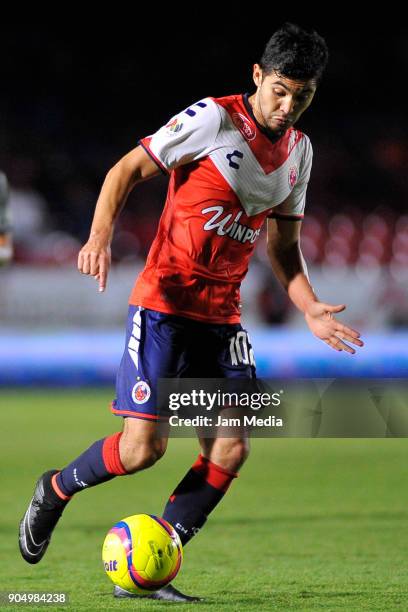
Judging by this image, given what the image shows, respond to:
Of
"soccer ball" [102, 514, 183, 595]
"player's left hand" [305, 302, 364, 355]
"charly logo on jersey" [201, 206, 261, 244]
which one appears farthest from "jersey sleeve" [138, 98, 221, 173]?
"soccer ball" [102, 514, 183, 595]

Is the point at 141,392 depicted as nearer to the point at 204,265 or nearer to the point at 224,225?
the point at 204,265

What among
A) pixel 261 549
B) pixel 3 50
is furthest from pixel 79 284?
pixel 261 549

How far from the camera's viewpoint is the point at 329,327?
4.14 metres

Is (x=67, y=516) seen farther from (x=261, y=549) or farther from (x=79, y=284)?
(x=79, y=284)

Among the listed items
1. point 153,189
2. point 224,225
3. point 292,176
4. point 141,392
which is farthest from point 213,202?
point 153,189

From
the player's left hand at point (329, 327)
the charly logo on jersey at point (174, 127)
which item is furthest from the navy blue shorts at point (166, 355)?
the charly logo on jersey at point (174, 127)

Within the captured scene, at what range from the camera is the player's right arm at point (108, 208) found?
366cm

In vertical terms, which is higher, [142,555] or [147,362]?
[147,362]

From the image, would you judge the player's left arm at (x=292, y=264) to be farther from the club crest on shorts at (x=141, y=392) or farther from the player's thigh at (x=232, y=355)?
the club crest on shorts at (x=141, y=392)

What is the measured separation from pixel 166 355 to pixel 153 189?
13.4 m

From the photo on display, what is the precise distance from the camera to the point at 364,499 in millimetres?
6562

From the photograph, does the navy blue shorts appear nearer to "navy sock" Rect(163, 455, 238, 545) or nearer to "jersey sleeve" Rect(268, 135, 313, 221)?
"navy sock" Rect(163, 455, 238, 545)

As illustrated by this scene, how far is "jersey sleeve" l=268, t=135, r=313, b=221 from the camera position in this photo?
432cm

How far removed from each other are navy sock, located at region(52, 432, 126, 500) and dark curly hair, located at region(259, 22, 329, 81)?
4.92 feet
